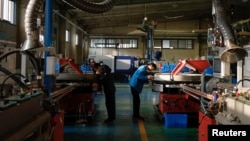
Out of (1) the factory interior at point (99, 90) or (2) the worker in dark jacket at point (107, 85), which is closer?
(1) the factory interior at point (99, 90)

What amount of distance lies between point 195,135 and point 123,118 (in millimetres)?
2210

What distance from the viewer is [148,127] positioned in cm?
652

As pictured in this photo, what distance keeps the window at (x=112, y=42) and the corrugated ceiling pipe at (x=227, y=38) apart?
1831 cm

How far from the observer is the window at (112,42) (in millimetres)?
21969

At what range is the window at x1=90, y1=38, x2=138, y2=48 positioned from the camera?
2197cm

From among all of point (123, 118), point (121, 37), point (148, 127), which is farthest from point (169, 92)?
point (121, 37)

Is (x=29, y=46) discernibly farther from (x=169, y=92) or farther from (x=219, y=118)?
(x=169, y=92)

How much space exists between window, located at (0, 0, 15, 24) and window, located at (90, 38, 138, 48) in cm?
1296

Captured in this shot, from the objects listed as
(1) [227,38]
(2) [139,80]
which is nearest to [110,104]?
(2) [139,80]

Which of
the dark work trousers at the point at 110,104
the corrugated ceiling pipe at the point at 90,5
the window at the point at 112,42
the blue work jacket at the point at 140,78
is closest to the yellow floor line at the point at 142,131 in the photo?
the dark work trousers at the point at 110,104

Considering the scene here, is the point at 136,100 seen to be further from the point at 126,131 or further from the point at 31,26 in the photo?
the point at 31,26

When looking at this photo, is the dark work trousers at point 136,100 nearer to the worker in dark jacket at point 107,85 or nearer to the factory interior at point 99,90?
the factory interior at point 99,90

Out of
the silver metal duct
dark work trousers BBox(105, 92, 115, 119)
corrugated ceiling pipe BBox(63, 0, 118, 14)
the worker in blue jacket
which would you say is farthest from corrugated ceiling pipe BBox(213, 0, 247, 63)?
dark work trousers BBox(105, 92, 115, 119)

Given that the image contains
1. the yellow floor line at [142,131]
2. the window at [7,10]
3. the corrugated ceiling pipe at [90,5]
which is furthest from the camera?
the window at [7,10]
